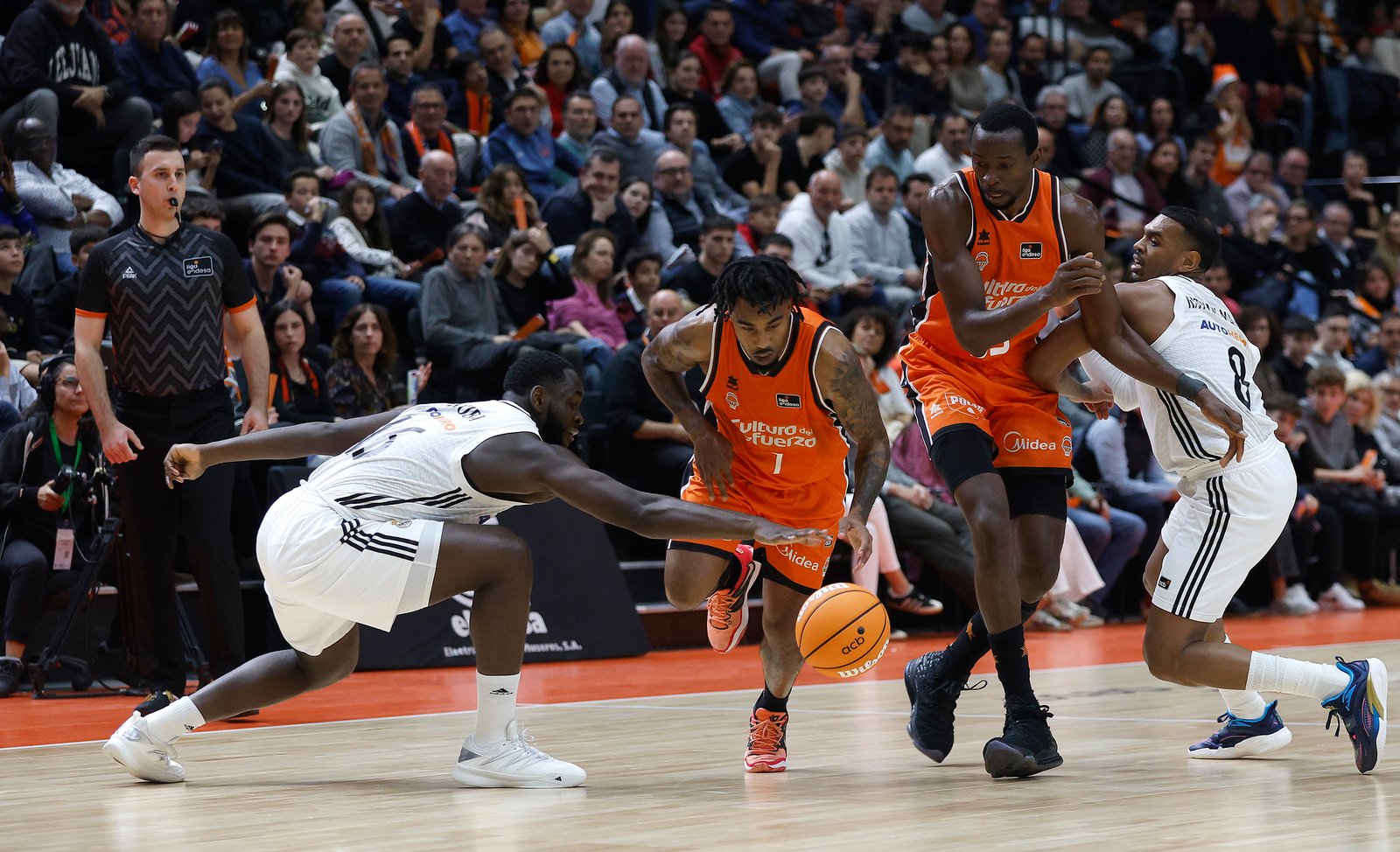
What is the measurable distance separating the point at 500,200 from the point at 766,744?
21.8 feet

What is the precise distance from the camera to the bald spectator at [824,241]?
38.6ft

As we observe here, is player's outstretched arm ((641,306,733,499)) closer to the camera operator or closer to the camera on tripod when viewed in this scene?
the camera on tripod

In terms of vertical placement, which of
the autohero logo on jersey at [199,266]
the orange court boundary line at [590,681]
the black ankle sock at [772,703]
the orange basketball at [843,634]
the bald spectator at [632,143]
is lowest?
the orange court boundary line at [590,681]

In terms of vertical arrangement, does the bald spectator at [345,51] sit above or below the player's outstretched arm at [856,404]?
above

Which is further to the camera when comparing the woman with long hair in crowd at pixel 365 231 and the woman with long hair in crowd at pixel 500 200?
the woman with long hair in crowd at pixel 500 200

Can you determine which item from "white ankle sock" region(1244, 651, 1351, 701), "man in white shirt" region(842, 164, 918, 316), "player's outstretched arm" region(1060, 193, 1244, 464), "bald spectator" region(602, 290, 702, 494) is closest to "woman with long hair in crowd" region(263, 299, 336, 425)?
"bald spectator" region(602, 290, 702, 494)

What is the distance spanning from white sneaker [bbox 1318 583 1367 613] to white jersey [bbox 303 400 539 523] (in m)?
9.19

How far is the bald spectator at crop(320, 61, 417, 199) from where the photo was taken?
10883 millimetres

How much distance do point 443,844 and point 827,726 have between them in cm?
265

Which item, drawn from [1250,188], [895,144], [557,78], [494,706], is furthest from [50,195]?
[1250,188]

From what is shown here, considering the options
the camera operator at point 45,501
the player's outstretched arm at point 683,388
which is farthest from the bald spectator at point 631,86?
the player's outstretched arm at point 683,388

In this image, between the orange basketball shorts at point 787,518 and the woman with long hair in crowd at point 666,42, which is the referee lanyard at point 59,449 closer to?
the orange basketball shorts at point 787,518

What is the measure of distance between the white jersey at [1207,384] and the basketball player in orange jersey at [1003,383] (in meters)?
0.14

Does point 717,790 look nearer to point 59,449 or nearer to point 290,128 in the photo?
point 59,449
